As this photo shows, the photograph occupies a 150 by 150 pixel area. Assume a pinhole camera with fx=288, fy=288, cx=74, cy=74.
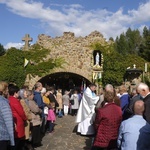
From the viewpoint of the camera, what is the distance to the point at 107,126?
17.5ft

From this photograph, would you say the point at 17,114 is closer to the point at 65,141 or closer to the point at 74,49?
the point at 65,141

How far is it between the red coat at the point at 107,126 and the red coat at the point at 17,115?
1.67 meters

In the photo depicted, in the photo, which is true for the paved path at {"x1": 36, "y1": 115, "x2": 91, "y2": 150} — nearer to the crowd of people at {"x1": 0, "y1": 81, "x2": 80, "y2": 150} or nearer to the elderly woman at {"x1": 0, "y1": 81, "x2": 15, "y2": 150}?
the crowd of people at {"x1": 0, "y1": 81, "x2": 80, "y2": 150}

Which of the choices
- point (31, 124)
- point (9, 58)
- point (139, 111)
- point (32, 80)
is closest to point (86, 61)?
A: point (32, 80)

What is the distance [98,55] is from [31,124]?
45.5ft

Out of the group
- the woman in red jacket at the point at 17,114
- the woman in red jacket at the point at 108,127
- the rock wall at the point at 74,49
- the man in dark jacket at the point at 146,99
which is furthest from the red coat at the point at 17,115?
the rock wall at the point at 74,49

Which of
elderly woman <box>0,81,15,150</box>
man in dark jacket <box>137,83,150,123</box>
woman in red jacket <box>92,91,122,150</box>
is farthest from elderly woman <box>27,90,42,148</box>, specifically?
man in dark jacket <box>137,83,150,123</box>

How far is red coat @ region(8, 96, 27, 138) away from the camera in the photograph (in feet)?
19.2

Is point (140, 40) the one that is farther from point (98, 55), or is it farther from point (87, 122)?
point (87, 122)

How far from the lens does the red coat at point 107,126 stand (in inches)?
209

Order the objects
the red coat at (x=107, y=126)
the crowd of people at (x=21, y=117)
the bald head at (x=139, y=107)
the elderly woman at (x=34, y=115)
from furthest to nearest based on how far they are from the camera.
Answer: the elderly woman at (x=34, y=115) < the red coat at (x=107, y=126) < the crowd of people at (x=21, y=117) < the bald head at (x=139, y=107)

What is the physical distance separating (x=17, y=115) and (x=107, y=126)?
1.90 metres

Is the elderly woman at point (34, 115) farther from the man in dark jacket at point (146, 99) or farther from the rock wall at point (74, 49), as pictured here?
the rock wall at point (74, 49)

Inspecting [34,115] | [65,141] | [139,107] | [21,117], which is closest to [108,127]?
[139,107]
